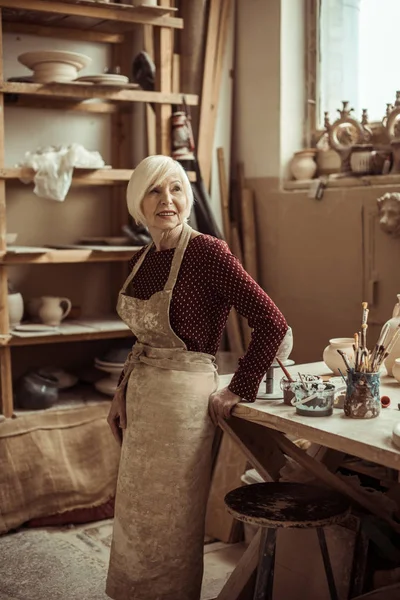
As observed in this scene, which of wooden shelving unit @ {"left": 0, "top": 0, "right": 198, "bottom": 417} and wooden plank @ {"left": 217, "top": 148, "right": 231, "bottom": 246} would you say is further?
wooden plank @ {"left": 217, "top": 148, "right": 231, "bottom": 246}

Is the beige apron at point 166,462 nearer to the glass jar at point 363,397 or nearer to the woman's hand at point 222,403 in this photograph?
the woman's hand at point 222,403

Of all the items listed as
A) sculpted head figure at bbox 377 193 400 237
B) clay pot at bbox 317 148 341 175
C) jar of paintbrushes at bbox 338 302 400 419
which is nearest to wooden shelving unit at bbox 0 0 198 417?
clay pot at bbox 317 148 341 175

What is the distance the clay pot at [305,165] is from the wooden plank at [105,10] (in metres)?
0.94

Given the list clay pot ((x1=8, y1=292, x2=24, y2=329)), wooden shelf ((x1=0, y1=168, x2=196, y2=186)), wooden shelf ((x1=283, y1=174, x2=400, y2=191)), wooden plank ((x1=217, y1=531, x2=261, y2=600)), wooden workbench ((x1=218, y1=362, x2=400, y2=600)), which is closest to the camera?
wooden workbench ((x1=218, y1=362, x2=400, y2=600))

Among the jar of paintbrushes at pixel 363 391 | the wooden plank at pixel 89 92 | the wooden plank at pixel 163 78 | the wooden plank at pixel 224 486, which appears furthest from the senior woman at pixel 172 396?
the wooden plank at pixel 163 78

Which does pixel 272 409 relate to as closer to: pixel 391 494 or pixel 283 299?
pixel 391 494

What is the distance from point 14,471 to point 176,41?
8.61 feet

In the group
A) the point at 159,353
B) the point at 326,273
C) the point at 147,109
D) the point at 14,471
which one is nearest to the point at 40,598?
the point at 14,471

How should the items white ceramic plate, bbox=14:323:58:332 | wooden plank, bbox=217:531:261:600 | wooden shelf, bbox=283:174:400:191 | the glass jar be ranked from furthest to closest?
1. white ceramic plate, bbox=14:323:58:332
2. wooden shelf, bbox=283:174:400:191
3. wooden plank, bbox=217:531:261:600
4. the glass jar

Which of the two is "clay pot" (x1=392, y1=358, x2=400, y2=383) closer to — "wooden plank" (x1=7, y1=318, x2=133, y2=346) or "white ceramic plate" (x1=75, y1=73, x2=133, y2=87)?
"wooden plank" (x1=7, y1=318, x2=133, y2=346)

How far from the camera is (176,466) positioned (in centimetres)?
275

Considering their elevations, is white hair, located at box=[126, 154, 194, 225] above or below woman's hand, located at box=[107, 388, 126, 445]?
above

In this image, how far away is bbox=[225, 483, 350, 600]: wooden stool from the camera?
8.11 feet

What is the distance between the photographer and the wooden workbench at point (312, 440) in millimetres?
2197
